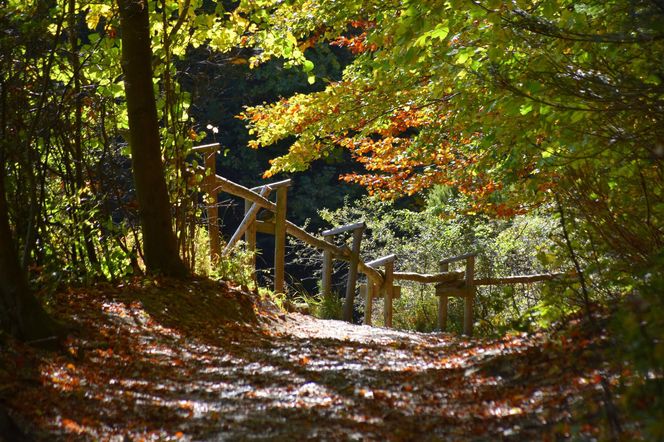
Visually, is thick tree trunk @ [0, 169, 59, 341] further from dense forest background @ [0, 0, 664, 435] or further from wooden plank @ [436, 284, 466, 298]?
wooden plank @ [436, 284, 466, 298]

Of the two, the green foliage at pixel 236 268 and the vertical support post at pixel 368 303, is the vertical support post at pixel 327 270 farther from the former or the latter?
the green foliage at pixel 236 268

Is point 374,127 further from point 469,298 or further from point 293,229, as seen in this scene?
point 469,298

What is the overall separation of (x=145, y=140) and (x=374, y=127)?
3.60m

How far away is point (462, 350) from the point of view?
5879mm

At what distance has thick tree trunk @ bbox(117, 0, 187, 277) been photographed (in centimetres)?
716

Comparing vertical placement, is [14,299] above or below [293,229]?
below

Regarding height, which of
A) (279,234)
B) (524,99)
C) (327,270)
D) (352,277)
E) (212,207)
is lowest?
(352,277)

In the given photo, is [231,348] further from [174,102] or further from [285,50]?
[285,50]

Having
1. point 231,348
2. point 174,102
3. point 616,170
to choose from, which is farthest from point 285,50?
point 616,170

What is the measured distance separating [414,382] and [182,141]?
3.99 metres

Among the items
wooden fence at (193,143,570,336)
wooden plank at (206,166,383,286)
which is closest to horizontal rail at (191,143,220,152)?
wooden fence at (193,143,570,336)

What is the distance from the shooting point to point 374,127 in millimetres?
10023

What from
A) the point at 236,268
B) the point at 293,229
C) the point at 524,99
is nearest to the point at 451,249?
the point at 293,229

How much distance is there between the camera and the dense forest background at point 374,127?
4.54 meters
